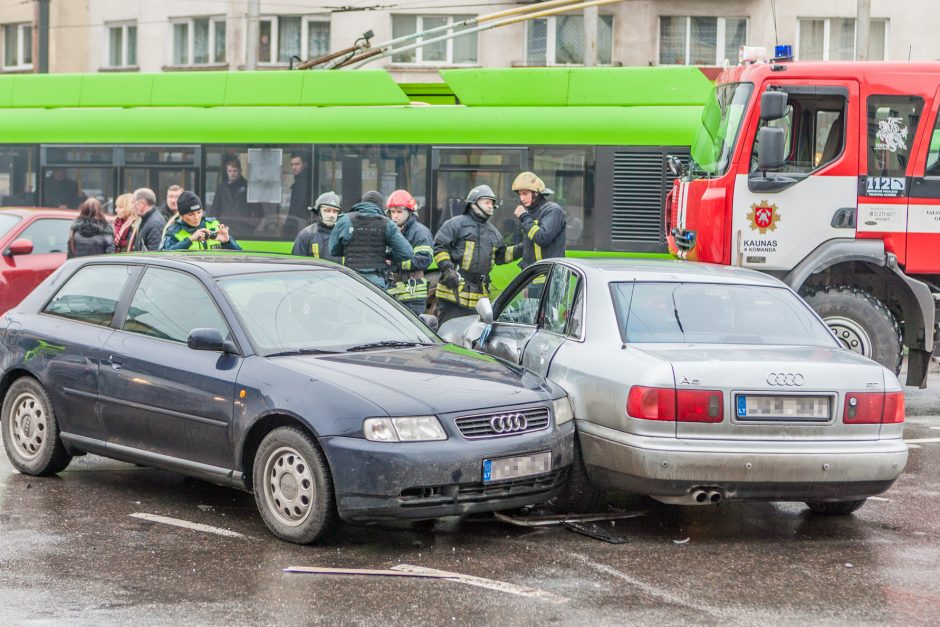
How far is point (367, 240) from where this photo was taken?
37.5 ft

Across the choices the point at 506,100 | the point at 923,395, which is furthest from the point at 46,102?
the point at 923,395

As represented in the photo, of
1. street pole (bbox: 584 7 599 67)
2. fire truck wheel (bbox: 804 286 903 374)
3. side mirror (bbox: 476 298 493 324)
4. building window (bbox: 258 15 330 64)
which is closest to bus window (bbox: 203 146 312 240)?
fire truck wheel (bbox: 804 286 903 374)

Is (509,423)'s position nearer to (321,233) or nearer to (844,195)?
(321,233)

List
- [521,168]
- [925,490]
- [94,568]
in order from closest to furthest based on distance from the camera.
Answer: [94,568], [925,490], [521,168]

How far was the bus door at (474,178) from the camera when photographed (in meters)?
15.3

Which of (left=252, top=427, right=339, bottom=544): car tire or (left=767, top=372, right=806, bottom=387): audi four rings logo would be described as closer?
(left=252, top=427, right=339, bottom=544): car tire

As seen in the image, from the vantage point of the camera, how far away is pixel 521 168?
50.3 feet

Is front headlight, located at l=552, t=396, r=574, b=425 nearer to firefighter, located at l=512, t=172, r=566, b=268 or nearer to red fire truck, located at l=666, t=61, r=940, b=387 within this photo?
red fire truck, located at l=666, t=61, r=940, b=387

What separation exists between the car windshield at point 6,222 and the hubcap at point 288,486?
8928 mm

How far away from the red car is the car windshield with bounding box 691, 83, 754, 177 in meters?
6.90

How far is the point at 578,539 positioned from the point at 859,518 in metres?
1.69

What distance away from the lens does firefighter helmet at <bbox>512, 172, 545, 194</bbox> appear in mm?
12273

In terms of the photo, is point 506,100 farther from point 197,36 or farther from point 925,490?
point 197,36

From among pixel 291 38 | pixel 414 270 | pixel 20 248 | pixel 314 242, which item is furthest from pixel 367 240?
pixel 291 38
